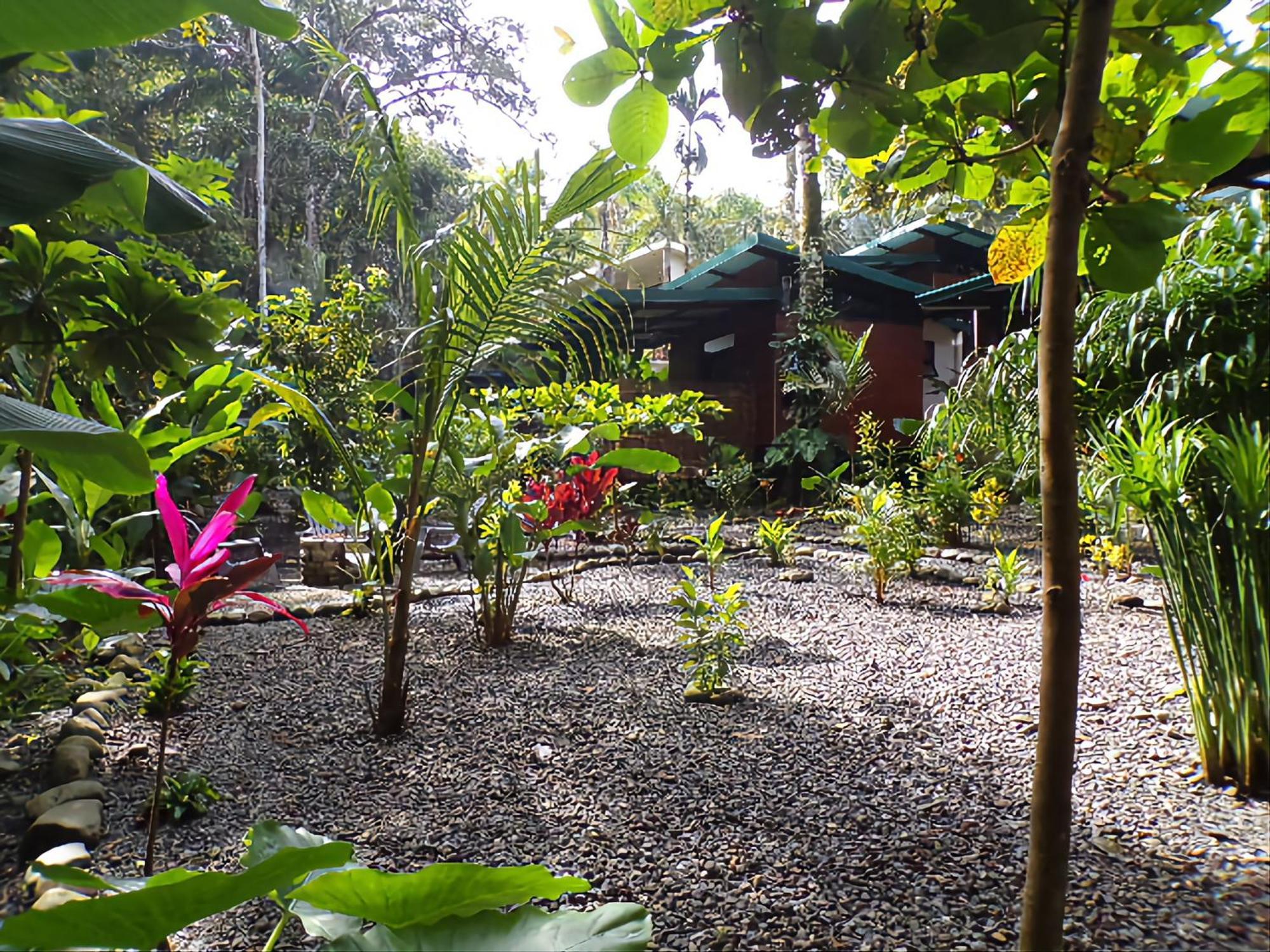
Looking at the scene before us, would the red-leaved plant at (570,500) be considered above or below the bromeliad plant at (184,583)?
above

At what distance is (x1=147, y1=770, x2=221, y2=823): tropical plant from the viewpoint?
2195mm

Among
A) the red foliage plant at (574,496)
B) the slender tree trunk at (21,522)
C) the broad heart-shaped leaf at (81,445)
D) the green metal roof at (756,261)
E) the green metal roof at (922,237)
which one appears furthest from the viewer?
the green metal roof at (922,237)

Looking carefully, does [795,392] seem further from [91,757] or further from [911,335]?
[91,757]

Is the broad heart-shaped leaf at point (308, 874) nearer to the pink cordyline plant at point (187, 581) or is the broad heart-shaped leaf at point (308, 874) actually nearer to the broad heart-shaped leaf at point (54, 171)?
the pink cordyline plant at point (187, 581)

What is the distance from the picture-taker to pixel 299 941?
1611mm

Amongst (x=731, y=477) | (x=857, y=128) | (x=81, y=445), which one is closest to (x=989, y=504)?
(x=731, y=477)

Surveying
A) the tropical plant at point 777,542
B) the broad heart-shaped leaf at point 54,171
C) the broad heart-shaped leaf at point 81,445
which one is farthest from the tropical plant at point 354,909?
the tropical plant at point 777,542

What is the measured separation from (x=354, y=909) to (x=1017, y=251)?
1.12 metres

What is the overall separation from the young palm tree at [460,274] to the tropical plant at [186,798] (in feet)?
1.96

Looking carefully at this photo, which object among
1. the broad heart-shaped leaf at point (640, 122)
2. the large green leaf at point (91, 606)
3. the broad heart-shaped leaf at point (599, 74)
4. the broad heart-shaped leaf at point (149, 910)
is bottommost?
the broad heart-shaped leaf at point (149, 910)

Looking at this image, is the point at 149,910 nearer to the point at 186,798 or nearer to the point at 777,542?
the point at 186,798

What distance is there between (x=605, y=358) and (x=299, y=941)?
231 centimetres

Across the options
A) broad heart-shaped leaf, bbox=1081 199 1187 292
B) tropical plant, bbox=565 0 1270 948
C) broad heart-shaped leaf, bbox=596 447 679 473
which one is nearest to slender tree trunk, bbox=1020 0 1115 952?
tropical plant, bbox=565 0 1270 948

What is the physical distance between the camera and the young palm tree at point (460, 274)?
2.71m
